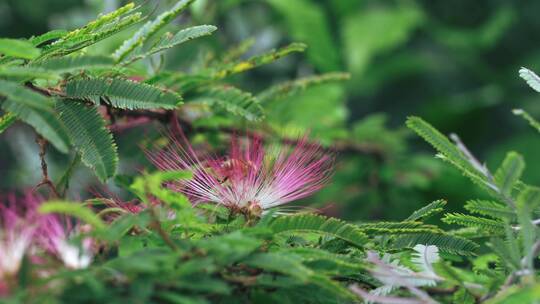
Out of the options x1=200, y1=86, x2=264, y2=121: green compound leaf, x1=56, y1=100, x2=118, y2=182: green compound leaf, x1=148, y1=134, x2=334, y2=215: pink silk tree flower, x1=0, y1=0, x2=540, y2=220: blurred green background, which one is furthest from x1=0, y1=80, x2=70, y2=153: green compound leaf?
x1=0, y1=0, x2=540, y2=220: blurred green background

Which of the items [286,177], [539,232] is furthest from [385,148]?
[539,232]

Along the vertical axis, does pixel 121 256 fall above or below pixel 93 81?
below

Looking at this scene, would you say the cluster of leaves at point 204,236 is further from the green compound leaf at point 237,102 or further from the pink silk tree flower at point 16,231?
the green compound leaf at point 237,102

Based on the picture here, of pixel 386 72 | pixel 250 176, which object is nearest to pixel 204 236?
pixel 250 176

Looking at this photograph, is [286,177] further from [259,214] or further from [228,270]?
[228,270]

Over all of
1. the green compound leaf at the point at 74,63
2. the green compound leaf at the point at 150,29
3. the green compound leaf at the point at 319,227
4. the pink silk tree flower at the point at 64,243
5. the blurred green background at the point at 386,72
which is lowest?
the pink silk tree flower at the point at 64,243

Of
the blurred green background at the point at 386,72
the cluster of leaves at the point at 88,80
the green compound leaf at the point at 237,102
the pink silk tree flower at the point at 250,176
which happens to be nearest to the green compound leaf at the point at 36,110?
the cluster of leaves at the point at 88,80

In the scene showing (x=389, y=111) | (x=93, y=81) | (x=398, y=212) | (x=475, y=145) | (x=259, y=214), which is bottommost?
(x=259, y=214)
